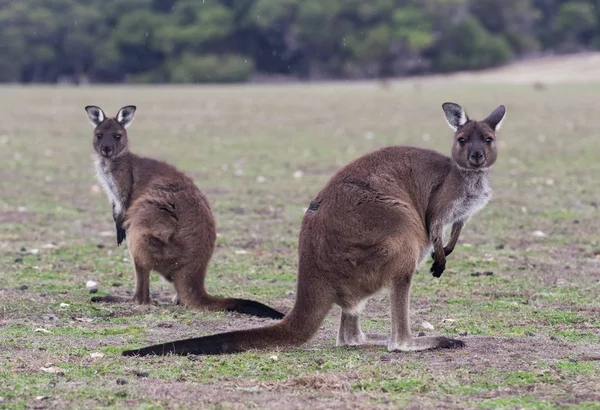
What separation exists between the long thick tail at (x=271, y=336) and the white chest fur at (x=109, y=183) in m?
2.35

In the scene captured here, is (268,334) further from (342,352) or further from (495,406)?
(495,406)

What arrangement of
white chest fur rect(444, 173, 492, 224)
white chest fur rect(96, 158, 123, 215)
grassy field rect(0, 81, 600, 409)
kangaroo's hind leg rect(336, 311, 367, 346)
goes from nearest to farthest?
grassy field rect(0, 81, 600, 409), kangaroo's hind leg rect(336, 311, 367, 346), white chest fur rect(444, 173, 492, 224), white chest fur rect(96, 158, 123, 215)

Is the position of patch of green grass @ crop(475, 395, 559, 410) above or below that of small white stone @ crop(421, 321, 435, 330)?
below

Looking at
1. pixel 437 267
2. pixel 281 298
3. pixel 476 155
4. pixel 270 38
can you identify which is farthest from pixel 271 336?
pixel 270 38

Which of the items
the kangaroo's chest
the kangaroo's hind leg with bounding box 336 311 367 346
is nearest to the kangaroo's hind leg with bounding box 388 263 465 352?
the kangaroo's hind leg with bounding box 336 311 367 346

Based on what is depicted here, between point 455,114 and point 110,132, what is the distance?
285cm

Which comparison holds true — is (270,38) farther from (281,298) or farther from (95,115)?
(281,298)

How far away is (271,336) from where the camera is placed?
5117 millimetres

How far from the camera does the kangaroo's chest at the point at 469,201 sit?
566 centimetres

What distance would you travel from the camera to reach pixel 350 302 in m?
5.24

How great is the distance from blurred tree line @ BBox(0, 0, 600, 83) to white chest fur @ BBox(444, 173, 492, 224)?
54895 mm

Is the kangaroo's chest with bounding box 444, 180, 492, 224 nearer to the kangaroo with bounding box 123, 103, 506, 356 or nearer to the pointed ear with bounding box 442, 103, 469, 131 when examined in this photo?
the kangaroo with bounding box 123, 103, 506, 356

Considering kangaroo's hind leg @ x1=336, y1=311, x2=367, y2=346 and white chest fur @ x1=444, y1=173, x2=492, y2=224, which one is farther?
white chest fur @ x1=444, y1=173, x2=492, y2=224

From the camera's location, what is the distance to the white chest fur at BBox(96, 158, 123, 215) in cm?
723
